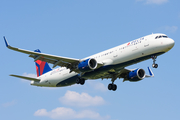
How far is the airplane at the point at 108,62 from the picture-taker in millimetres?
34656

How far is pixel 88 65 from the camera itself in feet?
121

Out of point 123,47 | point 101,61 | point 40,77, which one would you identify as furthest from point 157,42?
point 40,77

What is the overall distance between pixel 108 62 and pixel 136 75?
25.5 ft

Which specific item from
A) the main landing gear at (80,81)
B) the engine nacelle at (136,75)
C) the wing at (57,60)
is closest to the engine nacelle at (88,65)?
the wing at (57,60)

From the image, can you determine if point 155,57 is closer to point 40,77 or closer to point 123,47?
point 123,47

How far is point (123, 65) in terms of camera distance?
3675cm

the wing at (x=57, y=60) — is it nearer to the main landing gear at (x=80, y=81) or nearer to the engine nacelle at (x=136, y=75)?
the main landing gear at (x=80, y=81)

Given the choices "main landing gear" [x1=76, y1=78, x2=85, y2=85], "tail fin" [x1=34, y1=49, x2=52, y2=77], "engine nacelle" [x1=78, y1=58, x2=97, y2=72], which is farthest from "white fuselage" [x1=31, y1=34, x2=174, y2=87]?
"tail fin" [x1=34, y1=49, x2=52, y2=77]

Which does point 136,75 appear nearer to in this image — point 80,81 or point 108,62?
point 108,62

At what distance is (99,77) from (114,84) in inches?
171

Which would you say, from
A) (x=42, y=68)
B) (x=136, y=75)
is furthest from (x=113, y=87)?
(x=42, y=68)

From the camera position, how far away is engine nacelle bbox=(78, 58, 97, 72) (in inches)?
1455

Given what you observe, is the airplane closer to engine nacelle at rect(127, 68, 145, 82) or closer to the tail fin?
engine nacelle at rect(127, 68, 145, 82)

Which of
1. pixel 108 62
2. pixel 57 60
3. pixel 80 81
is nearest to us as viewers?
pixel 108 62
